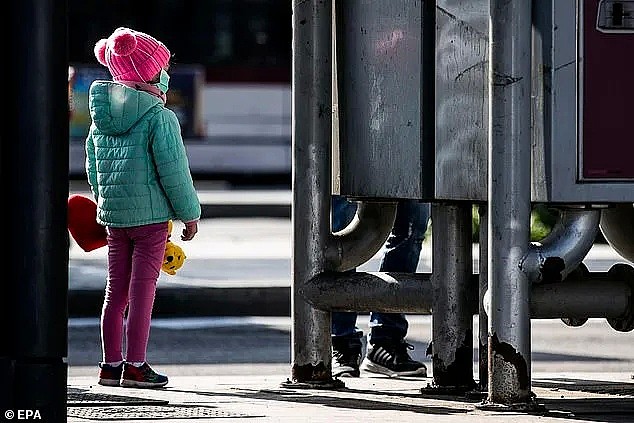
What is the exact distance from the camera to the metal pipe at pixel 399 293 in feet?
18.7

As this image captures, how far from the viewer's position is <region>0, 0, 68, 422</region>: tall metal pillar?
3596 mm

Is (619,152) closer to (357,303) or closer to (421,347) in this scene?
(357,303)

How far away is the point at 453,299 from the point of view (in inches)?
235

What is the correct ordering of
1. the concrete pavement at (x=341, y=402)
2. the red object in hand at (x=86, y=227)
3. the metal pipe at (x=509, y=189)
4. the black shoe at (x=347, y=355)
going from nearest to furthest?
1. the metal pipe at (x=509, y=189)
2. the concrete pavement at (x=341, y=402)
3. the red object in hand at (x=86, y=227)
4. the black shoe at (x=347, y=355)

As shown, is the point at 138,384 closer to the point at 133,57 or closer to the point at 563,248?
the point at 133,57

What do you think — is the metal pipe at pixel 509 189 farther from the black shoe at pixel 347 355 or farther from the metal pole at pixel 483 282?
the black shoe at pixel 347 355

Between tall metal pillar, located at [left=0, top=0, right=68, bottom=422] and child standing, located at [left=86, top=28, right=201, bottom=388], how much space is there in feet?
8.89

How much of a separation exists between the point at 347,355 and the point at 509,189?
1852 mm

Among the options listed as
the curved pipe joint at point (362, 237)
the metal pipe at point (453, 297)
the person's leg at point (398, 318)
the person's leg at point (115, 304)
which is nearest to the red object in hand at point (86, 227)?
the person's leg at point (115, 304)

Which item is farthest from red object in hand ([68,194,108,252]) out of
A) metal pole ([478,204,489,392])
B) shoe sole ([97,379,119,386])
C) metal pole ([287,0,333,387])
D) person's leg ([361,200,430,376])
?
metal pole ([478,204,489,392])

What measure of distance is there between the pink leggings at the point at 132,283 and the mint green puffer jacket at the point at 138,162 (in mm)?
76

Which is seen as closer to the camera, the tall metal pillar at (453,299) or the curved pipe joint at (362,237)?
the tall metal pillar at (453,299)

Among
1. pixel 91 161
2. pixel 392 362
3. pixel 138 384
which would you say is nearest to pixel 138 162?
pixel 91 161

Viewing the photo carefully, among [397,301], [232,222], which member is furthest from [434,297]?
[232,222]
